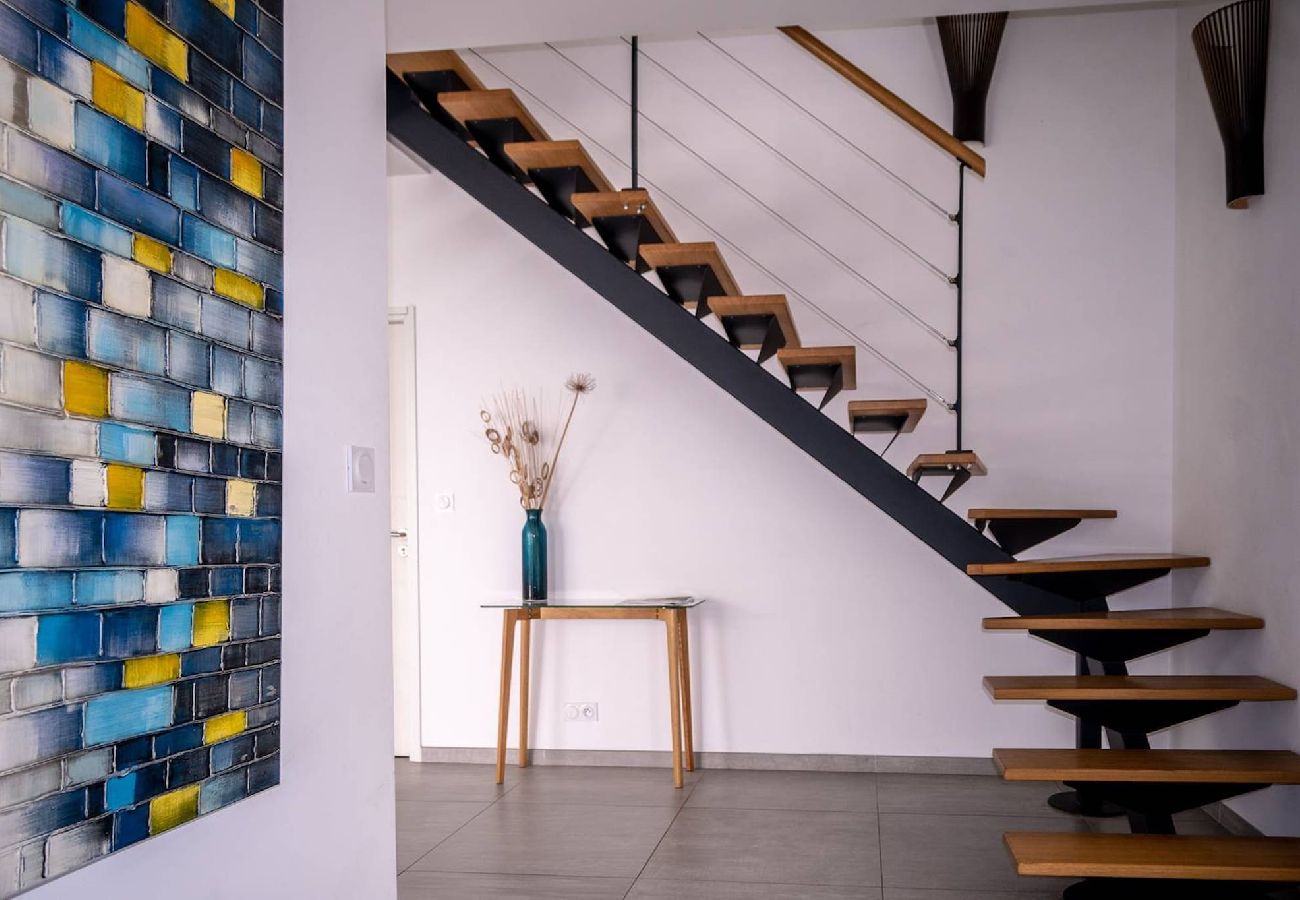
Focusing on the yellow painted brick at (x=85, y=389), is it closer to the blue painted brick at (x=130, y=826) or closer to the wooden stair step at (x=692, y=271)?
the blue painted brick at (x=130, y=826)

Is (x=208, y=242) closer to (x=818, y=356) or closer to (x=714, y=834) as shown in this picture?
(x=818, y=356)

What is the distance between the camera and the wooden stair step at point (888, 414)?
4.39 meters

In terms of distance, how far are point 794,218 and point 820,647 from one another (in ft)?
6.32

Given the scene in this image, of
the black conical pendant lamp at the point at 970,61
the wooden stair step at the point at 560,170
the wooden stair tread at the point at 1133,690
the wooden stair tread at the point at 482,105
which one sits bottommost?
the wooden stair tread at the point at 1133,690

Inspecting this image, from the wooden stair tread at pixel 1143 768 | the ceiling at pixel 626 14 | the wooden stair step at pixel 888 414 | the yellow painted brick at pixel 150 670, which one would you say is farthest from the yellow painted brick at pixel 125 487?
the wooden stair step at pixel 888 414

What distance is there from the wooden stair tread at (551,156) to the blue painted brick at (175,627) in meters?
2.70

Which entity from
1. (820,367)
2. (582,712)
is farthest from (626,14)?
(582,712)

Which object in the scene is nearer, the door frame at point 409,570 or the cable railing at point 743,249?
the cable railing at point 743,249

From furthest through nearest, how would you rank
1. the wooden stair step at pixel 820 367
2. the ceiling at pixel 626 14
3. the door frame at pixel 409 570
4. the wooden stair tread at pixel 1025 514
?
the door frame at pixel 409 570
the wooden stair tread at pixel 1025 514
the wooden stair step at pixel 820 367
the ceiling at pixel 626 14

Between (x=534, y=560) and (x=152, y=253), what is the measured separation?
362 cm

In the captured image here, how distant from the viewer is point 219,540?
2.03 metres

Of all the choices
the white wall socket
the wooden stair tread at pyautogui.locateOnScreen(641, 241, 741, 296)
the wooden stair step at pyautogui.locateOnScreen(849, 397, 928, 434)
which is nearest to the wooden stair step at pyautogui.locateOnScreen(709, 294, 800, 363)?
the wooden stair tread at pyautogui.locateOnScreen(641, 241, 741, 296)

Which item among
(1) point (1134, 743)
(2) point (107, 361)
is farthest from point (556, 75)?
(2) point (107, 361)

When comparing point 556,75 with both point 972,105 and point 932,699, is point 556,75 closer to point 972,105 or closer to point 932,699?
point 972,105
